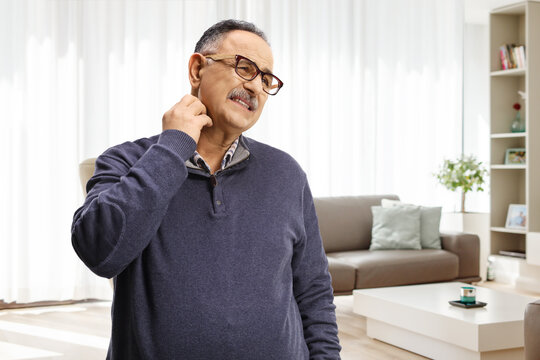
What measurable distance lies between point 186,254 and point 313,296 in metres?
0.30

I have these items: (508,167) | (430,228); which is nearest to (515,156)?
(508,167)

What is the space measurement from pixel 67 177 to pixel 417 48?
3.66 m

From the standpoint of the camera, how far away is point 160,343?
1033mm

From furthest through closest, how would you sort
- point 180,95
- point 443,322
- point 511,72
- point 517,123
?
point 517,123 < point 511,72 < point 180,95 < point 443,322

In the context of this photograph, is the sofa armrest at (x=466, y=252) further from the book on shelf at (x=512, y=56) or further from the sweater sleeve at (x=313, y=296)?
the sweater sleeve at (x=313, y=296)

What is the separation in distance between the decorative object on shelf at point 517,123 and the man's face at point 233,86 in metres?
5.27

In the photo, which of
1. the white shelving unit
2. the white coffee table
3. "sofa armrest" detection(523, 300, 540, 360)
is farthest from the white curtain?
"sofa armrest" detection(523, 300, 540, 360)

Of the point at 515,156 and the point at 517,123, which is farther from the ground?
the point at 517,123

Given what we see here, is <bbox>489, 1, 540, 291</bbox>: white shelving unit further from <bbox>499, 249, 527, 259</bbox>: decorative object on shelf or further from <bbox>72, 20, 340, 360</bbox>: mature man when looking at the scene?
<bbox>72, 20, 340, 360</bbox>: mature man

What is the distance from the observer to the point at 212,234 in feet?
3.53

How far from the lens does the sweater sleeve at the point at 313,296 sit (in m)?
1.21

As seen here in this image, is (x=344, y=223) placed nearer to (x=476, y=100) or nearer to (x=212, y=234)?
(x=476, y=100)

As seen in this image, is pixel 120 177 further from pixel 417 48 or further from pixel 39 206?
pixel 417 48

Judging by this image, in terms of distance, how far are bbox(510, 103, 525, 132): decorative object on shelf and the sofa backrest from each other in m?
1.75
